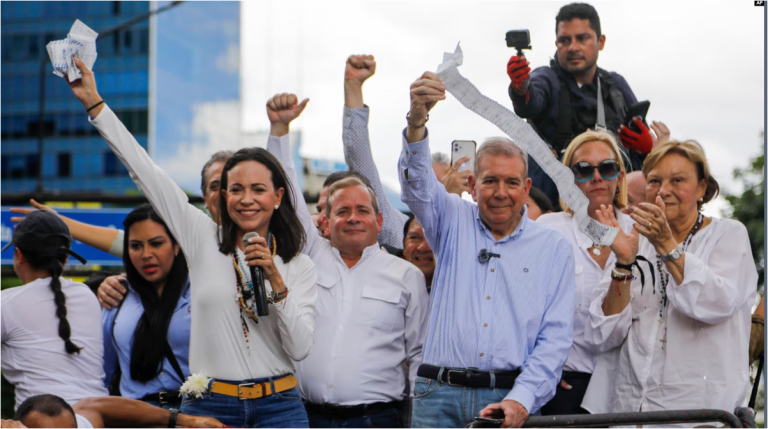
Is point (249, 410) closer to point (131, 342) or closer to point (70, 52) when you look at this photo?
point (131, 342)

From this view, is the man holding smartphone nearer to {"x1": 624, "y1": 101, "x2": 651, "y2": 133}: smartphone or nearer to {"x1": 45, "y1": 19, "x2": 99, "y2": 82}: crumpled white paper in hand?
{"x1": 624, "y1": 101, "x2": 651, "y2": 133}: smartphone

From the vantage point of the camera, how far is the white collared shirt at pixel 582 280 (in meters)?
4.51

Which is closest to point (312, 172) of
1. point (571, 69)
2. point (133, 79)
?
point (133, 79)

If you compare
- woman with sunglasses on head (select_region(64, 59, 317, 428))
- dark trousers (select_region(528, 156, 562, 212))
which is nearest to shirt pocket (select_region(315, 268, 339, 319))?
woman with sunglasses on head (select_region(64, 59, 317, 428))

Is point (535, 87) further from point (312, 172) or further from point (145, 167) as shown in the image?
point (312, 172)

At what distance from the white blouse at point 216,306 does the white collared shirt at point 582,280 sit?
1.34 m

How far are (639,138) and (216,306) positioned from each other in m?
3.13

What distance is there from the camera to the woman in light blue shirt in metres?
4.52

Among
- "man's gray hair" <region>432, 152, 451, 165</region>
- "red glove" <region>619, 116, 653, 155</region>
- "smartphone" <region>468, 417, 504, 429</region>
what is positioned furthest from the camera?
"man's gray hair" <region>432, 152, 451, 165</region>

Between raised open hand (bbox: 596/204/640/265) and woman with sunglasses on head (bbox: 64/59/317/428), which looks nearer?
Result: woman with sunglasses on head (bbox: 64/59/317/428)

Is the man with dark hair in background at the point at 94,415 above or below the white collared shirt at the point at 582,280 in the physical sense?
below

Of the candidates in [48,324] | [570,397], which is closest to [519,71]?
[570,397]

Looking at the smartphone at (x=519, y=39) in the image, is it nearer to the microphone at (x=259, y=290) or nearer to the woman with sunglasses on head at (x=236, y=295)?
the woman with sunglasses on head at (x=236, y=295)

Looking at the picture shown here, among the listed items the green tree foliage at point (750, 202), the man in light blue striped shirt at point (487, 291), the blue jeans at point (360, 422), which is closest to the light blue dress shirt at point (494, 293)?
the man in light blue striped shirt at point (487, 291)
